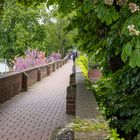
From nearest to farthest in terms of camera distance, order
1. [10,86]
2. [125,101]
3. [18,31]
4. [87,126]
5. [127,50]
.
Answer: [127,50] < [87,126] < [125,101] < [10,86] < [18,31]

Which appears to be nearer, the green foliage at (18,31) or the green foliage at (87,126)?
the green foliage at (87,126)

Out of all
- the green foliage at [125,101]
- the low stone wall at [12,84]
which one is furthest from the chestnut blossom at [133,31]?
the low stone wall at [12,84]

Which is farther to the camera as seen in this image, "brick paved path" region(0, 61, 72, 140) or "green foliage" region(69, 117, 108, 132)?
"brick paved path" region(0, 61, 72, 140)

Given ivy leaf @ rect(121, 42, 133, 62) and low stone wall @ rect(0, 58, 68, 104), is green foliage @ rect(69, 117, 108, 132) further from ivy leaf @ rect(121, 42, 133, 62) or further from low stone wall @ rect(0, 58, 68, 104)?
low stone wall @ rect(0, 58, 68, 104)

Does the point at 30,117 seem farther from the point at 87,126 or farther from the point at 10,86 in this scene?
the point at 87,126

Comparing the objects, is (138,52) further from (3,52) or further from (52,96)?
(3,52)

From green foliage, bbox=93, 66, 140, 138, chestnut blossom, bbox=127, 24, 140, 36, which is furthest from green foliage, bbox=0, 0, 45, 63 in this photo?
chestnut blossom, bbox=127, 24, 140, 36

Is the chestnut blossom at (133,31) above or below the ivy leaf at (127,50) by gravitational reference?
above

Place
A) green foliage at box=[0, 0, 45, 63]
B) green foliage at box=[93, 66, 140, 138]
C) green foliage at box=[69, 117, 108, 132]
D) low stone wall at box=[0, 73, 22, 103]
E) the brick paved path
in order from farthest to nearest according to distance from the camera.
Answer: green foliage at box=[0, 0, 45, 63]
low stone wall at box=[0, 73, 22, 103]
the brick paved path
green foliage at box=[93, 66, 140, 138]
green foliage at box=[69, 117, 108, 132]

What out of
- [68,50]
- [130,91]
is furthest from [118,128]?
[68,50]

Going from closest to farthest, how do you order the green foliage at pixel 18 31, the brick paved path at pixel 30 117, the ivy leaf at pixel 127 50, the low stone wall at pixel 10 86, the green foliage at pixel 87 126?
the ivy leaf at pixel 127 50 → the green foliage at pixel 87 126 → the brick paved path at pixel 30 117 → the low stone wall at pixel 10 86 → the green foliage at pixel 18 31

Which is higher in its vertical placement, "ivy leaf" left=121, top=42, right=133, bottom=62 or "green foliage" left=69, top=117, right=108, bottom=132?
"ivy leaf" left=121, top=42, right=133, bottom=62

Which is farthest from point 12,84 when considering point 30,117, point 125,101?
point 125,101

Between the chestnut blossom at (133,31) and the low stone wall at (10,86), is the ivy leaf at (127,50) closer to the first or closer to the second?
the chestnut blossom at (133,31)
